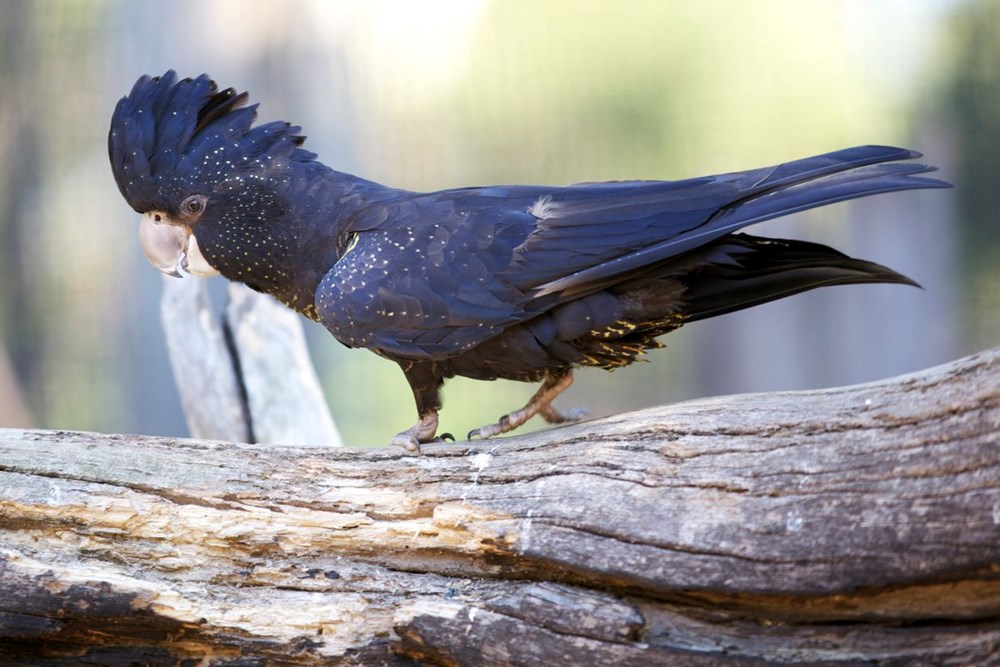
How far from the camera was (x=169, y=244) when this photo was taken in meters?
3.04

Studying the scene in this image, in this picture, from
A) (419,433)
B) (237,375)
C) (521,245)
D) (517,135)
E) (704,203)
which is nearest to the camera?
(704,203)

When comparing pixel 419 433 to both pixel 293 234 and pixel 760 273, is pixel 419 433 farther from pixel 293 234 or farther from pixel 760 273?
pixel 760 273

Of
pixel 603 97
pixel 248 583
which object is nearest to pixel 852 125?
pixel 603 97

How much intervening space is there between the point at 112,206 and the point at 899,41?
4.45 m

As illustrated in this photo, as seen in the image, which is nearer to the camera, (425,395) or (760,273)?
(760,273)

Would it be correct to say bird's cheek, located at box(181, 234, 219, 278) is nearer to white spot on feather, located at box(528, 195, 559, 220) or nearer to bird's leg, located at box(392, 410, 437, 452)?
bird's leg, located at box(392, 410, 437, 452)

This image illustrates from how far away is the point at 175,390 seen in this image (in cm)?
507

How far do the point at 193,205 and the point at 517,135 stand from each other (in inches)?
113

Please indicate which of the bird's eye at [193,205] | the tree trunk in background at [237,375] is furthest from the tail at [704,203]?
the tree trunk in background at [237,375]

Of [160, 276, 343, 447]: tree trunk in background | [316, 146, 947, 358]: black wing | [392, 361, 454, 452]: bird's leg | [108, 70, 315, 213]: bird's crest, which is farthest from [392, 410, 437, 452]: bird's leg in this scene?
[160, 276, 343, 447]: tree trunk in background

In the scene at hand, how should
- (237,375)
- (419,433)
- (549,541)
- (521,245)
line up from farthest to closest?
(237,375), (419,433), (521,245), (549,541)

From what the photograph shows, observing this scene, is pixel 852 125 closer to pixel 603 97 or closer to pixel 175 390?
pixel 603 97

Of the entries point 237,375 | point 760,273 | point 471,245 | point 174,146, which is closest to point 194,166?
point 174,146

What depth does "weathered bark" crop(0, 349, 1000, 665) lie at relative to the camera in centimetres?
187
